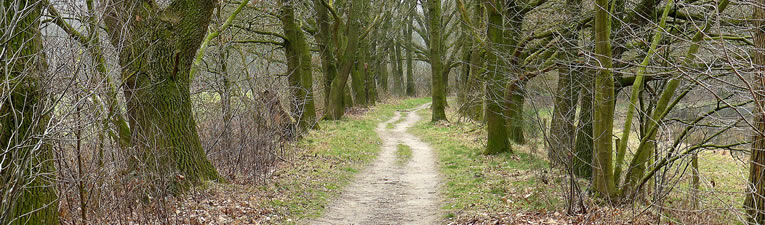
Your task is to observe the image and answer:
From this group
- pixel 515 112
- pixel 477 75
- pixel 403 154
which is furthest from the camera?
pixel 477 75

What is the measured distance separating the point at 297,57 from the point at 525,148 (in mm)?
7250

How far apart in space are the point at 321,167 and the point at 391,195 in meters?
2.59

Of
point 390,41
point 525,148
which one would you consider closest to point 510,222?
point 525,148

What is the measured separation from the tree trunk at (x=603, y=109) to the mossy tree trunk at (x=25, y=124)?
6.11 metres

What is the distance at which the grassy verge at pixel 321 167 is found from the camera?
27.9 feet

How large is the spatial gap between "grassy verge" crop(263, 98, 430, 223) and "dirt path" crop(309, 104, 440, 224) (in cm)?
28

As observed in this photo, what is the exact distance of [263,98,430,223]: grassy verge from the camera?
8500mm

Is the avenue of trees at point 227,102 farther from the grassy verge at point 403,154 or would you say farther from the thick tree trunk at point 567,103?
the grassy verge at point 403,154

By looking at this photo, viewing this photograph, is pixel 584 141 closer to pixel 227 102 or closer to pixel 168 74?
pixel 227 102

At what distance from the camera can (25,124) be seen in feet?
15.0

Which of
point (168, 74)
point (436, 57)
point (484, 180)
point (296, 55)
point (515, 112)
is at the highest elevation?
point (436, 57)

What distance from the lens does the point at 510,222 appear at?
274 inches

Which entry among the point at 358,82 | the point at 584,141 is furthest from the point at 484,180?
the point at 358,82

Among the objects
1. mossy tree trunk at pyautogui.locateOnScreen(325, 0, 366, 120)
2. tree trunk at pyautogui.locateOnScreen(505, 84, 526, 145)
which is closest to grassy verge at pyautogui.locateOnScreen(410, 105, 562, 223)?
tree trunk at pyautogui.locateOnScreen(505, 84, 526, 145)
